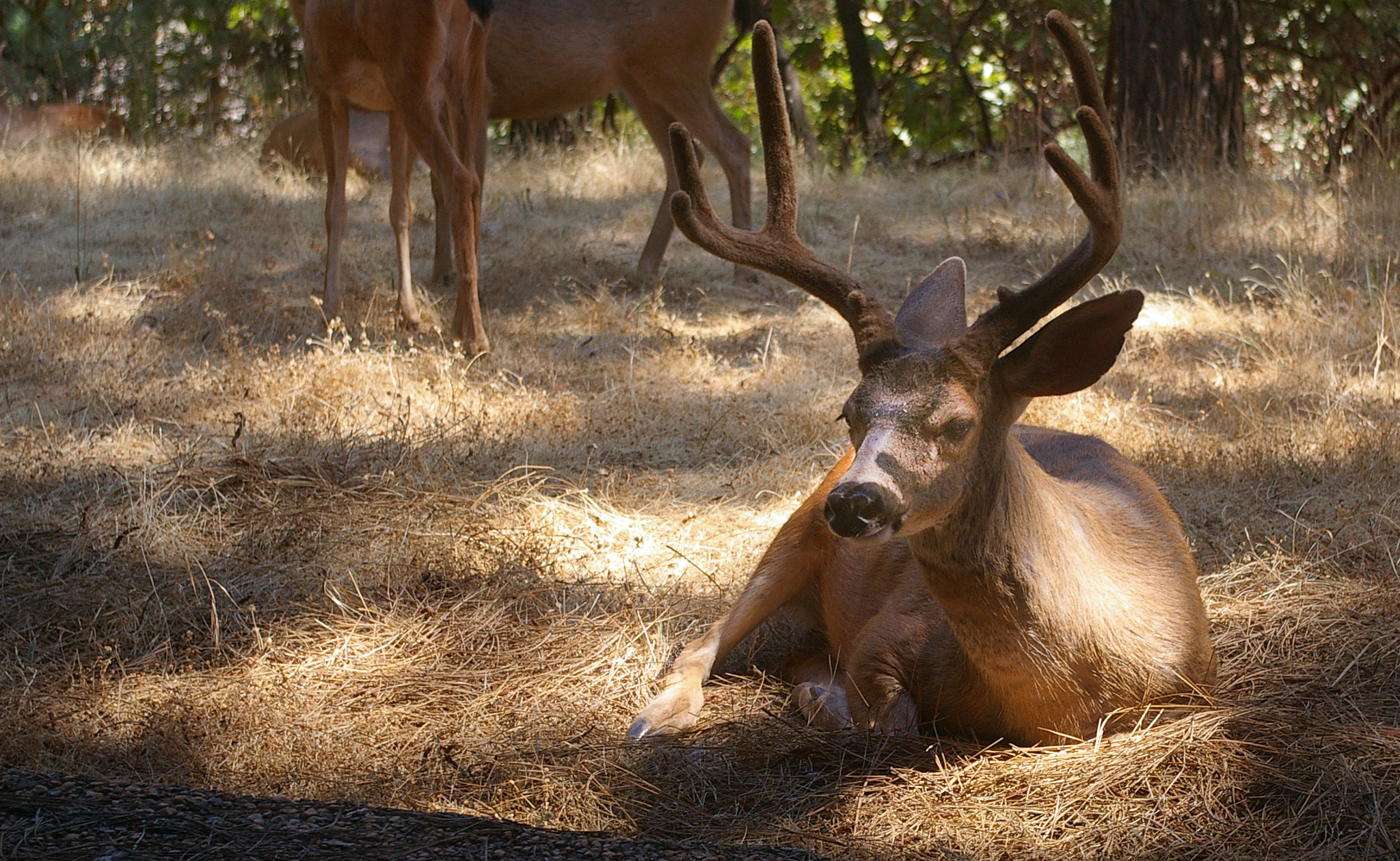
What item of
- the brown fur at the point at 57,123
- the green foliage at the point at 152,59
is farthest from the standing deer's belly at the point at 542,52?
the green foliage at the point at 152,59

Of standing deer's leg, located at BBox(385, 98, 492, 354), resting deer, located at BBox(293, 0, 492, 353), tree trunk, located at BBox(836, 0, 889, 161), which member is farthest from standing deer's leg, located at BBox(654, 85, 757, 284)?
tree trunk, located at BBox(836, 0, 889, 161)

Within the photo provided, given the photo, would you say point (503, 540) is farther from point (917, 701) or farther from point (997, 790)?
point (997, 790)

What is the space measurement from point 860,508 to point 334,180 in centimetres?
539

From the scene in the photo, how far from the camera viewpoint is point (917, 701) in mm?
3375

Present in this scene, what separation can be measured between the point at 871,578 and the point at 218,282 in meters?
4.79

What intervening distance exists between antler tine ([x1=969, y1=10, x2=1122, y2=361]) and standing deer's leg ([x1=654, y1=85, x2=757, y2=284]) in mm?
5348

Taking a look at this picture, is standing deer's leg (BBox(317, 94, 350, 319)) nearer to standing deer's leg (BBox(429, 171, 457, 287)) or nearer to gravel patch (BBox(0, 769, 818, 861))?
standing deer's leg (BBox(429, 171, 457, 287))

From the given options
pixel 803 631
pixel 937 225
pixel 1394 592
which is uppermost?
pixel 937 225

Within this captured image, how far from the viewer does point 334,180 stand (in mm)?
7160

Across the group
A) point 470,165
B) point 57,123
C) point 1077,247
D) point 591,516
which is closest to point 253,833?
point 1077,247

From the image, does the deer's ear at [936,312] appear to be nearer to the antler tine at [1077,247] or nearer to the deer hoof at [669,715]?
the antler tine at [1077,247]

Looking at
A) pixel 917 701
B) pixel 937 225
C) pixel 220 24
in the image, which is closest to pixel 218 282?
pixel 937 225

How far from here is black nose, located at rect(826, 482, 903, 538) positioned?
2516mm

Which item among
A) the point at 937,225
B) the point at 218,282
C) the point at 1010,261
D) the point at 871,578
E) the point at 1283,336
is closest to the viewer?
the point at 871,578
